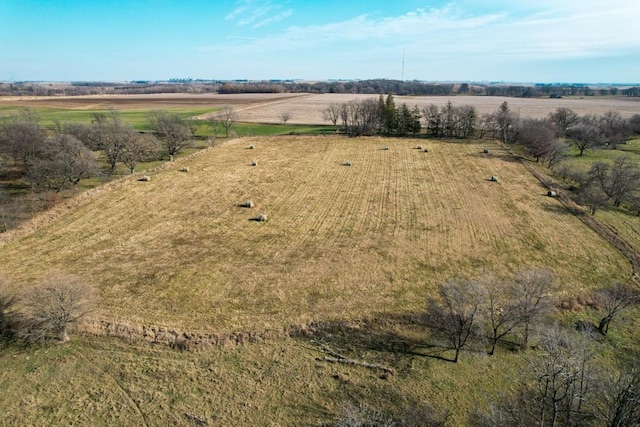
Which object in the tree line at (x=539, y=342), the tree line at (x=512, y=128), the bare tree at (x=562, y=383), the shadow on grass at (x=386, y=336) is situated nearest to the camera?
the bare tree at (x=562, y=383)

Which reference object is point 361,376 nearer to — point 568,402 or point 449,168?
point 568,402

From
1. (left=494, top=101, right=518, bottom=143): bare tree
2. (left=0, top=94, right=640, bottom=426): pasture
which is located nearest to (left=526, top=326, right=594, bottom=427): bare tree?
(left=0, top=94, right=640, bottom=426): pasture

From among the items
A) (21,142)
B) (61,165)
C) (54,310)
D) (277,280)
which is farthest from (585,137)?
(21,142)

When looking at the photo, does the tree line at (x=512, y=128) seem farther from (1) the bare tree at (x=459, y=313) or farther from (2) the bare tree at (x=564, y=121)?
(1) the bare tree at (x=459, y=313)

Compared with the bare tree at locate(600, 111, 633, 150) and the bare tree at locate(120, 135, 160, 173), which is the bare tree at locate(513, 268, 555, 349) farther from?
the bare tree at locate(600, 111, 633, 150)

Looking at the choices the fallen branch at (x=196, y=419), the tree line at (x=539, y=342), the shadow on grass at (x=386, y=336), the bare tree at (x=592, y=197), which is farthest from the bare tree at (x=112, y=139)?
the bare tree at (x=592, y=197)

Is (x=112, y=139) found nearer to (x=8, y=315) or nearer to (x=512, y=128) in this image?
(x=8, y=315)

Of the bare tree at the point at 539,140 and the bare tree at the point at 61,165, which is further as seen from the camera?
the bare tree at the point at 539,140
